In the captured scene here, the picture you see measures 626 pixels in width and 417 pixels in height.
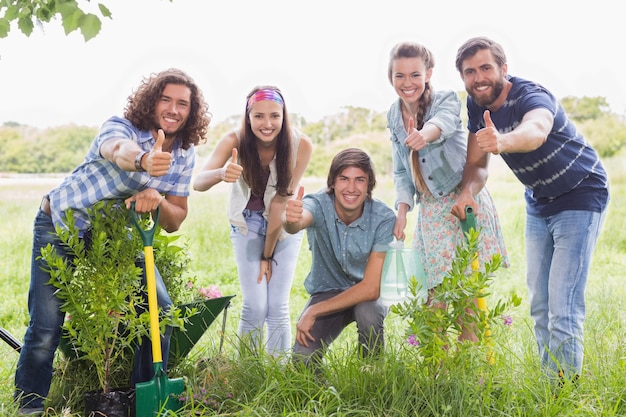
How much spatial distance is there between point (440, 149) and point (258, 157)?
861 mm

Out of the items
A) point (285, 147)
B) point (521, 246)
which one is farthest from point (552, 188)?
point (521, 246)

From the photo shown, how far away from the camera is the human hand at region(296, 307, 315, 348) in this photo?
321 centimetres

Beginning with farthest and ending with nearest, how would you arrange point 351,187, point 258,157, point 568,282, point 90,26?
point 258,157 < point 351,187 < point 568,282 < point 90,26

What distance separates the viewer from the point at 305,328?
3205mm

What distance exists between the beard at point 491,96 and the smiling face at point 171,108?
3.93 ft

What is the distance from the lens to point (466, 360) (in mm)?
2783

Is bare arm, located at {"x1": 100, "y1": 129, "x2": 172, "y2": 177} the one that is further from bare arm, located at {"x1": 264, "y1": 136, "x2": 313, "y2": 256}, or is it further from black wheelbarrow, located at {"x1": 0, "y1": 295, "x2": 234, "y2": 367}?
bare arm, located at {"x1": 264, "y1": 136, "x2": 313, "y2": 256}

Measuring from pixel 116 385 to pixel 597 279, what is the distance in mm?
4269

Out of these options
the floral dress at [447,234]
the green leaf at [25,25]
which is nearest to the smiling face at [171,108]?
the green leaf at [25,25]

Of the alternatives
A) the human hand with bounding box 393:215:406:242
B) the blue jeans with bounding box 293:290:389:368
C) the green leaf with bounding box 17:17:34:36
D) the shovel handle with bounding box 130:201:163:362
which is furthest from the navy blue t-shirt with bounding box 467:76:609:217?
the green leaf with bounding box 17:17:34:36

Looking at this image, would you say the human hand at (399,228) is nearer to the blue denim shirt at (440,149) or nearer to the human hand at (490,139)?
the blue denim shirt at (440,149)

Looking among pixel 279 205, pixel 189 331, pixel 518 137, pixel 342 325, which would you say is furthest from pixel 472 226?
pixel 189 331

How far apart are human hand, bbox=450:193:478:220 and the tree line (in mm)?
7219

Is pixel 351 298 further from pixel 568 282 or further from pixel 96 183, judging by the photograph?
pixel 96 183
